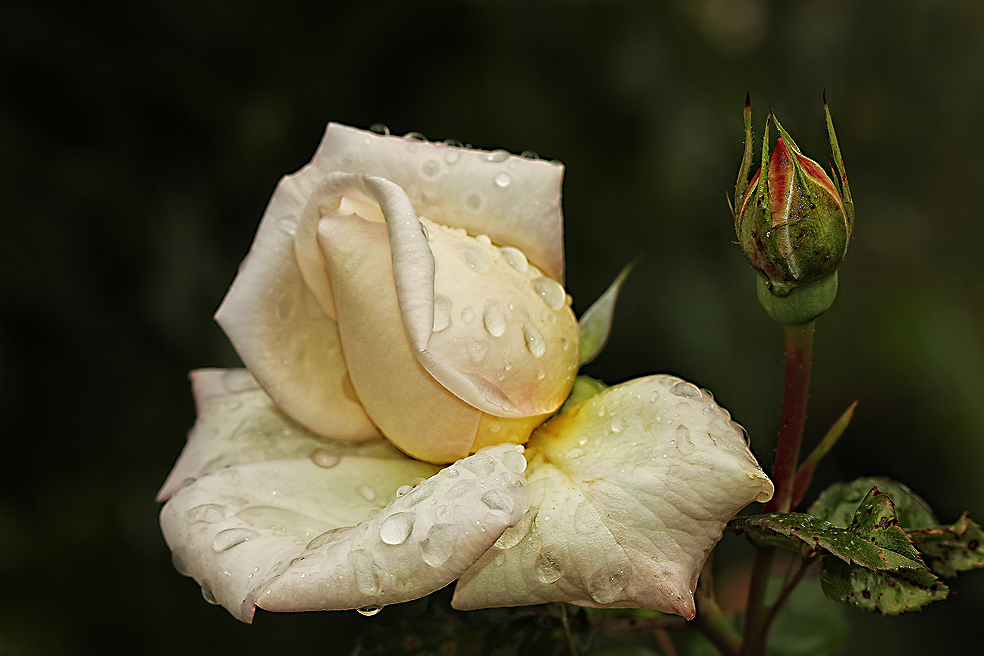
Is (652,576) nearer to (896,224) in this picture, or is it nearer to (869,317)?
(869,317)

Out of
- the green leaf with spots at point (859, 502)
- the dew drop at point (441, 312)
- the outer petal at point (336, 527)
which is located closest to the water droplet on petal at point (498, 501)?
the outer petal at point (336, 527)

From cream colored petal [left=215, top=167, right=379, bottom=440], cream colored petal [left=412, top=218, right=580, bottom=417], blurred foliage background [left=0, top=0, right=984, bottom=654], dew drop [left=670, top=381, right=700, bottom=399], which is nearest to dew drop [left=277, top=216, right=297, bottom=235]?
cream colored petal [left=215, top=167, right=379, bottom=440]

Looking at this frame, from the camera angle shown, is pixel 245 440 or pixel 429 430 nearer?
pixel 429 430

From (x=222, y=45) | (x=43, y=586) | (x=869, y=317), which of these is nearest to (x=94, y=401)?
(x=43, y=586)

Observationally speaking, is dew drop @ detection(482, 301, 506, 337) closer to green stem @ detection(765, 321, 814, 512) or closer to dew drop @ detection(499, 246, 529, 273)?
dew drop @ detection(499, 246, 529, 273)

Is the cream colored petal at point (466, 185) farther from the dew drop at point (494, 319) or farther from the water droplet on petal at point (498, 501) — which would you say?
the water droplet on petal at point (498, 501)

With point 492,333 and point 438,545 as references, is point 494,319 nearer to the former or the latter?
point 492,333

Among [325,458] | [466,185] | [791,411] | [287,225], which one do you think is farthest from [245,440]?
[791,411]
